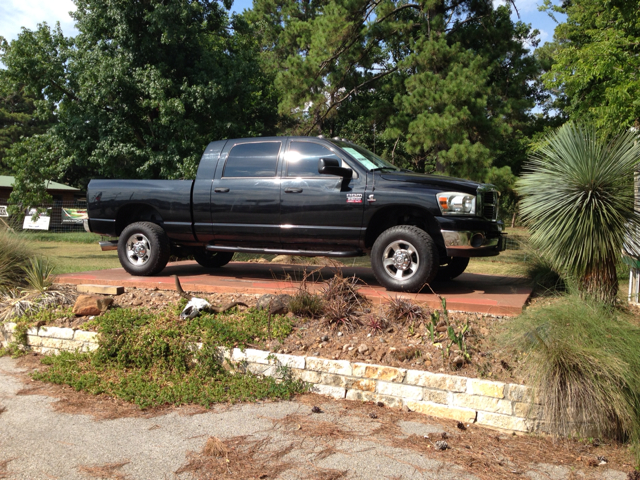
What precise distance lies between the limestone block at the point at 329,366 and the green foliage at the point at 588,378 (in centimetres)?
154

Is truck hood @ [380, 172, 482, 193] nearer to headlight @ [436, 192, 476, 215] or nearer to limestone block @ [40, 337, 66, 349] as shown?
headlight @ [436, 192, 476, 215]

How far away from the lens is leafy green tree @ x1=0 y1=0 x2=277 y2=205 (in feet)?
61.5

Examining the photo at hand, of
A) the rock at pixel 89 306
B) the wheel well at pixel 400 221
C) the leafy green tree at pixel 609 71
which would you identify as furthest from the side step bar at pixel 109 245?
the leafy green tree at pixel 609 71

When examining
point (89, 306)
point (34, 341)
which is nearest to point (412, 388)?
point (89, 306)

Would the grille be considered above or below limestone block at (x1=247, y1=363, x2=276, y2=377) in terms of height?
above

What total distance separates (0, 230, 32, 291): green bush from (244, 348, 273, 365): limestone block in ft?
13.2

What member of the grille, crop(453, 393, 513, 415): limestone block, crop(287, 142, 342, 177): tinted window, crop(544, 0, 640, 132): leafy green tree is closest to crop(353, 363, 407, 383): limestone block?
crop(453, 393, 513, 415): limestone block

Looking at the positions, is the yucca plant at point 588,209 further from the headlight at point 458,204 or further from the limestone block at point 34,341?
the limestone block at point 34,341

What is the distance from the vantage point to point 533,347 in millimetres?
4582

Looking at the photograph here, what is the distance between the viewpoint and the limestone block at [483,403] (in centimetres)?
443

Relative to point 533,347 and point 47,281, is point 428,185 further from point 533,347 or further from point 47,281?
point 47,281

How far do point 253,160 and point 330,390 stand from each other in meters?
3.62

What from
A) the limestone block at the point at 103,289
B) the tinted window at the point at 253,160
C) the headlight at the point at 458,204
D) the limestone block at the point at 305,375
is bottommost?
the limestone block at the point at 305,375

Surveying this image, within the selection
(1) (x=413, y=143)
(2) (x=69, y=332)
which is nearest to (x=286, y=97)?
(1) (x=413, y=143)
